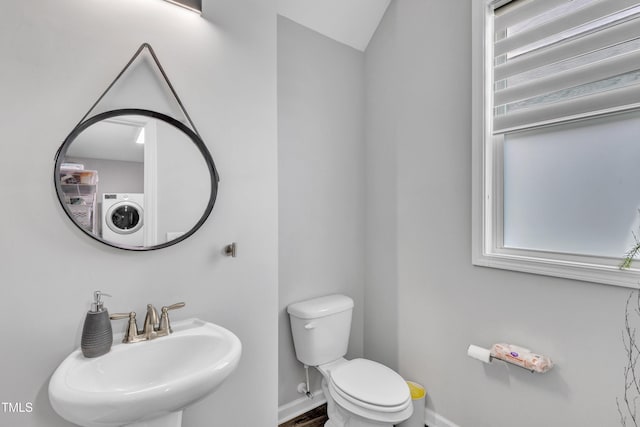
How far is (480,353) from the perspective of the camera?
4.51 ft

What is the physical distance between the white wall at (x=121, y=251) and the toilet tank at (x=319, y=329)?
0.90ft

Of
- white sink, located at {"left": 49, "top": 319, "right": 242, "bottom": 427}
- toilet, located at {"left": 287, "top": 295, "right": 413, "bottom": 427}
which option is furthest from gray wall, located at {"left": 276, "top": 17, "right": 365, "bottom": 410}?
white sink, located at {"left": 49, "top": 319, "right": 242, "bottom": 427}

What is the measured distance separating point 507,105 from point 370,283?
4.37 ft

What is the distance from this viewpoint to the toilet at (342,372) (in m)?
1.34

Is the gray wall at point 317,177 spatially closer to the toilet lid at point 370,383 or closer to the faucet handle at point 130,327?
the toilet lid at point 370,383

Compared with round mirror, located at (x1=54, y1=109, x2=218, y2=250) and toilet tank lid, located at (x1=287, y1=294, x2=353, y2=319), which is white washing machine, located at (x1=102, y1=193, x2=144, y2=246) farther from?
toilet tank lid, located at (x1=287, y1=294, x2=353, y2=319)

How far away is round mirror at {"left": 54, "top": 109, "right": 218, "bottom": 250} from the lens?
1.04m

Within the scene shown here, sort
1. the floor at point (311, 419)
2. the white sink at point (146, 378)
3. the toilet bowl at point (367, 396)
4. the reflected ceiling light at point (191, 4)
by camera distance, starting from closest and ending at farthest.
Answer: the white sink at point (146, 378), the reflected ceiling light at point (191, 4), the toilet bowl at point (367, 396), the floor at point (311, 419)

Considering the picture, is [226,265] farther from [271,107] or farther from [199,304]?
[271,107]

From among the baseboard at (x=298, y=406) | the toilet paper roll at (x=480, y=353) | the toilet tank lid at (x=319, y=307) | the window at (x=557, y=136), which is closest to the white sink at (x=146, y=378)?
the toilet tank lid at (x=319, y=307)

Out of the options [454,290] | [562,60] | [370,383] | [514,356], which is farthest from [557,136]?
[370,383]

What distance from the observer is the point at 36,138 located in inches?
38.6

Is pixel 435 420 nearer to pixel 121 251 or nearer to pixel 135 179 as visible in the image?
pixel 121 251

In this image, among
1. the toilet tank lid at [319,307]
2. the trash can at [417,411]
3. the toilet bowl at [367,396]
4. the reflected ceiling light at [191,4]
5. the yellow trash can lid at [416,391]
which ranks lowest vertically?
the trash can at [417,411]
